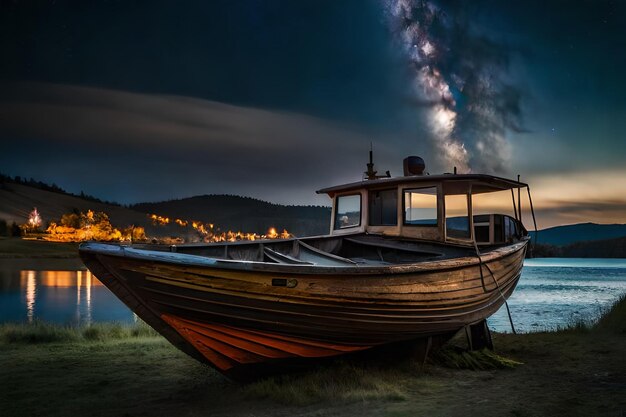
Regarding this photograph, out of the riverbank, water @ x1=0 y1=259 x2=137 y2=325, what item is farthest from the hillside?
the riverbank

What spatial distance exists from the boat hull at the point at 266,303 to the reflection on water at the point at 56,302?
15252 millimetres

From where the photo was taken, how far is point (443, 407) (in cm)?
644

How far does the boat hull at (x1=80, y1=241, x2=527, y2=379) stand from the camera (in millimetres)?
6273

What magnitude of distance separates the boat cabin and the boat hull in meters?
2.02

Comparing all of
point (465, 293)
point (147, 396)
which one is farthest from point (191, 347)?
point (465, 293)

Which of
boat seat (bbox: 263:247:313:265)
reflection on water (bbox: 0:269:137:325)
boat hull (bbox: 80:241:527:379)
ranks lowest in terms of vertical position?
reflection on water (bbox: 0:269:137:325)

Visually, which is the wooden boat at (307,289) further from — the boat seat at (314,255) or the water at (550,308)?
the water at (550,308)

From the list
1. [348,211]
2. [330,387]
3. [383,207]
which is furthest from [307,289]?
[348,211]

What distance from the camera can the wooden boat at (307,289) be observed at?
631 cm

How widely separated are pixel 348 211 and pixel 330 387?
474cm

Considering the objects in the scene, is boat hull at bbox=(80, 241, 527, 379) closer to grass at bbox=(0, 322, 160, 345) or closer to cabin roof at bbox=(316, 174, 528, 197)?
cabin roof at bbox=(316, 174, 528, 197)

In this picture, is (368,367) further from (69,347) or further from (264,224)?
(264,224)

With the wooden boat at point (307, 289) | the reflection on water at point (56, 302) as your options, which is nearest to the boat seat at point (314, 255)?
the wooden boat at point (307, 289)

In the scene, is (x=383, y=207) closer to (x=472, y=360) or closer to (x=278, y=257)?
(x=278, y=257)
